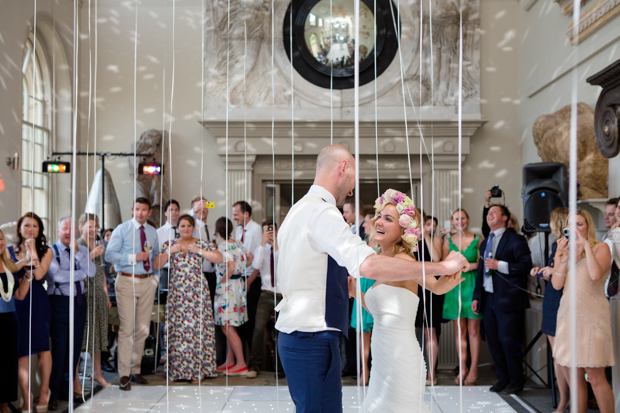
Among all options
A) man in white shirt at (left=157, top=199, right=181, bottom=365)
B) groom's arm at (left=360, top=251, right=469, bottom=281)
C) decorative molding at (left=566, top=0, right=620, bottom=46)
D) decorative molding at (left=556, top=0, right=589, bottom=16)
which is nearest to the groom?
groom's arm at (left=360, top=251, right=469, bottom=281)

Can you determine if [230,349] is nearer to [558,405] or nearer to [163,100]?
[558,405]

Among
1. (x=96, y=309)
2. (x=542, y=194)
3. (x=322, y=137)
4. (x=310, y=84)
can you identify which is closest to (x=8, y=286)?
(x=96, y=309)

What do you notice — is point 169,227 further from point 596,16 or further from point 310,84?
point 596,16

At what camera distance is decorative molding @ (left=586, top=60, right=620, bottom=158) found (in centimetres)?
341

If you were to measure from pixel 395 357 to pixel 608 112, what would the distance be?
2018mm

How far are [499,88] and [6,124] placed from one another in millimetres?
5508

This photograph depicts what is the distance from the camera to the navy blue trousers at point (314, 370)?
202 centimetres

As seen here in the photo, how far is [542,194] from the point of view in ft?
16.3

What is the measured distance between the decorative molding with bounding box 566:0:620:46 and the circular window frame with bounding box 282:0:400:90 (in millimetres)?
2323

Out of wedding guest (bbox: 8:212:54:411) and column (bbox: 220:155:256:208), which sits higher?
column (bbox: 220:155:256:208)

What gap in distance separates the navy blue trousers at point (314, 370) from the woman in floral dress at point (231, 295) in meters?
3.07

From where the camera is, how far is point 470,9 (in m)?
7.23

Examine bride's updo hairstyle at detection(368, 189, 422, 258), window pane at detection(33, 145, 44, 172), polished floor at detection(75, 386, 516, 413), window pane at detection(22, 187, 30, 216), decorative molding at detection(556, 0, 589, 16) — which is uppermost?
decorative molding at detection(556, 0, 589, 16)

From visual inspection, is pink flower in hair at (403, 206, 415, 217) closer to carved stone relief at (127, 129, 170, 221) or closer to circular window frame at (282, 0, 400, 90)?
circular window frame at (282, 0, 400, 90)
